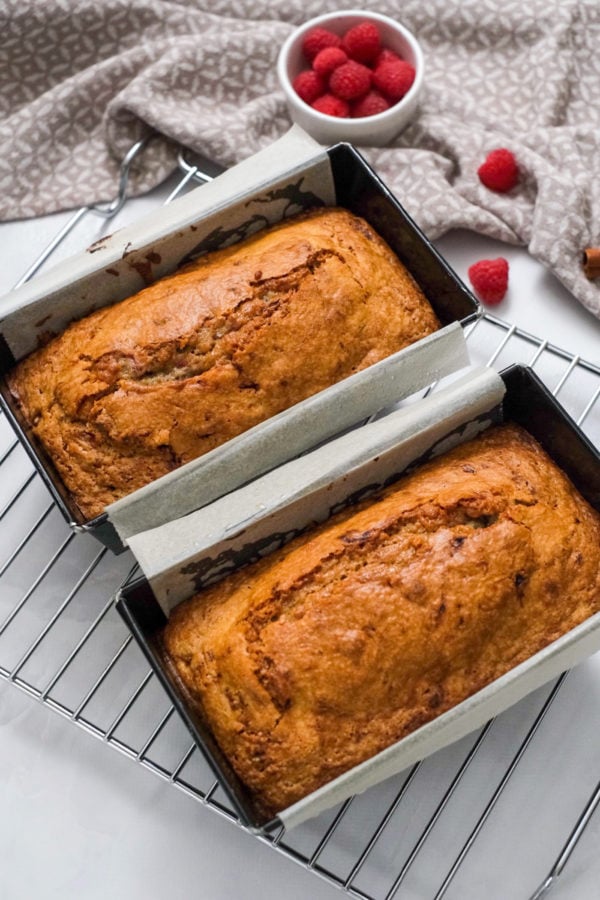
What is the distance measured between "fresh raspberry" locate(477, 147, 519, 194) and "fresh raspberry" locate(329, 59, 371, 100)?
Answer: 1.14ft

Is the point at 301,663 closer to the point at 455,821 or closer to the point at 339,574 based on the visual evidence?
the point at 339,574

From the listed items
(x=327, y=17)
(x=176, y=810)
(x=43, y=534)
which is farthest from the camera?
(x=327, y=17)

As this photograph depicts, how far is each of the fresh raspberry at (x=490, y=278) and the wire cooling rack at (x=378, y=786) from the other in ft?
0.65

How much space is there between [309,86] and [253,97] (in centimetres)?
23

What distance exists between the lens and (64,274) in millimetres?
2258

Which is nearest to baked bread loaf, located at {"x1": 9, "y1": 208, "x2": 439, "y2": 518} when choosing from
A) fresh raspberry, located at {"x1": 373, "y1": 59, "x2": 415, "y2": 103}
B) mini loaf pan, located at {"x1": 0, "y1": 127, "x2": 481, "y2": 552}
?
mini loaf pan, located at {"x1": 0, "y1": 127, "x2": 481, "y2": 552}

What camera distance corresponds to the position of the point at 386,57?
2.65 m

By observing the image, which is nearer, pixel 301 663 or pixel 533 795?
pixel 301 663

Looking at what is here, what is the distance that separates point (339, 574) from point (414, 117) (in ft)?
4.36

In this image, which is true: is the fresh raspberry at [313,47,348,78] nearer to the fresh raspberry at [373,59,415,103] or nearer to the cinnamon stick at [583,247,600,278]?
the fresh raspberry at [373,59,415,103]

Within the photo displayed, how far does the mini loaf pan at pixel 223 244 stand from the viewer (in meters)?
2.08

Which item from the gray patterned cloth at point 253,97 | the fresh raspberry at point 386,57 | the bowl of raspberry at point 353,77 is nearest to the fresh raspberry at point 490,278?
the gray patterned cloth at point 253,97

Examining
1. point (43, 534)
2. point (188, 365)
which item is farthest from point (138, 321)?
point (43, 534)

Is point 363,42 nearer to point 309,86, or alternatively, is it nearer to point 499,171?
point 309,86
